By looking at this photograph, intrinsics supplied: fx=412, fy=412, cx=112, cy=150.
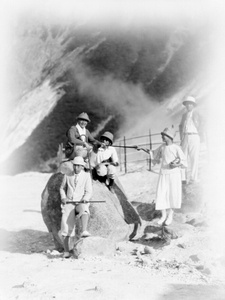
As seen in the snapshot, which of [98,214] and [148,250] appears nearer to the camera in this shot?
[148,250]

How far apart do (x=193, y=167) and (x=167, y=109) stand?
1083cm

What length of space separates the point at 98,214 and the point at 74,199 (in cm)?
73

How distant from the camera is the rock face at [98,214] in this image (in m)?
6.38

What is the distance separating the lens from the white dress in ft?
21.7

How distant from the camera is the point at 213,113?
1501cm

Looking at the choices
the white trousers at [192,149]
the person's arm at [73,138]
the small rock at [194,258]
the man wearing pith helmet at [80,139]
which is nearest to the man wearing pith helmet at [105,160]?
the man wearing pith helmet at [80,139]

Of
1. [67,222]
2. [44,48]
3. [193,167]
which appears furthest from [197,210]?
[44,48]

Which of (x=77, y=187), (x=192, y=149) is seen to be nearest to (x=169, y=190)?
(x=77, y=187)

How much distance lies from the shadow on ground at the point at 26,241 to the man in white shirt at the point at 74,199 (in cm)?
106

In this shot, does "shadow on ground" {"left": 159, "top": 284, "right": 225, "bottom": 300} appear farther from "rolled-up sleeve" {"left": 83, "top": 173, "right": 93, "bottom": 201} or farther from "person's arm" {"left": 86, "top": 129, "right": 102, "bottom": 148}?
"person's arm" {"left": 86, "top": 129, "right": 102, "bottom": 148}

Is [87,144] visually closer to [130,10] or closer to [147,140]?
[147,140]

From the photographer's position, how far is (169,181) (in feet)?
22.0

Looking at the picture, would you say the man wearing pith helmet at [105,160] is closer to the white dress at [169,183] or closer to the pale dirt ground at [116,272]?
the white dress at [169,183]

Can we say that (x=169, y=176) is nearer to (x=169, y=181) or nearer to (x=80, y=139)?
(x=169, y=181)
